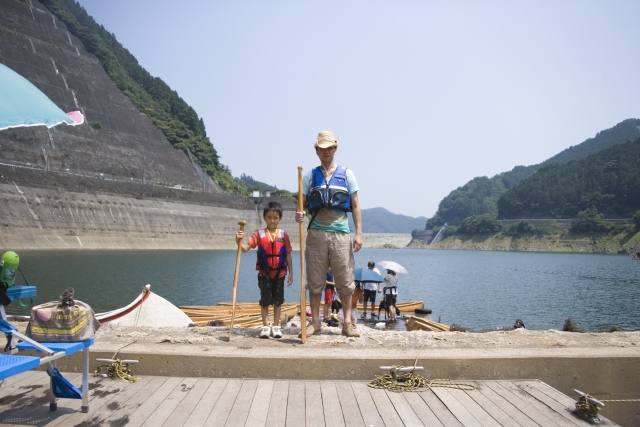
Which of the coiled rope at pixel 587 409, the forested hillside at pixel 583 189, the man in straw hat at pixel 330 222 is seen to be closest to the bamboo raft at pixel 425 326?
the man in straw hat at pixel 330 222

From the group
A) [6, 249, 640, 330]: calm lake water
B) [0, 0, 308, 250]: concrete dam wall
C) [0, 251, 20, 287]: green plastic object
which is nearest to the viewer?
[0, 251, 20, 287]: green plastic object

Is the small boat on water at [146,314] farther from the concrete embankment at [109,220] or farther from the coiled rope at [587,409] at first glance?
the concrete embankment at [109,220]

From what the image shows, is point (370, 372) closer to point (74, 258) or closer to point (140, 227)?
point (74, 258)

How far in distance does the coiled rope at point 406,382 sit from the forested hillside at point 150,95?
85285mm

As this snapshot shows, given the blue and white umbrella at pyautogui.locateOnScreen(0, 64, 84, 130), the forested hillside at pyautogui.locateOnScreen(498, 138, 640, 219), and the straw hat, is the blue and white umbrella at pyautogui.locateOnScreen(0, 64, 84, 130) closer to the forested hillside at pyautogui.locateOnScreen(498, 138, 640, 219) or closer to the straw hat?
the straw hat

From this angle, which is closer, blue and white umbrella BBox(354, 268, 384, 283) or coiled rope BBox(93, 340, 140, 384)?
coiled rope BBox(93, 340, 140, 384)

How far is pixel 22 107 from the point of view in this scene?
386 cm

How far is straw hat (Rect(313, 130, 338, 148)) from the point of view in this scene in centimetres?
538

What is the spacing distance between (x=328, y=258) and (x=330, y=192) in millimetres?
729

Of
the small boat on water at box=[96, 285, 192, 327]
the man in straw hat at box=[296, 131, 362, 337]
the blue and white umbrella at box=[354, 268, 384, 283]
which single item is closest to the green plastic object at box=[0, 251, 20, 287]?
the man in straw hat at box=[296, 131, 362, 337]

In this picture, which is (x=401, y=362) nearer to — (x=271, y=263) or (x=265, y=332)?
(x=265, y=332)

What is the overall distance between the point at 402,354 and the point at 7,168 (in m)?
50.8

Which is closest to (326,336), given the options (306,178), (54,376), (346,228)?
(346,228)

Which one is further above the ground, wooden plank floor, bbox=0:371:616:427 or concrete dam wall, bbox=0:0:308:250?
concrete dam wall, bbox=0:0:308:250
